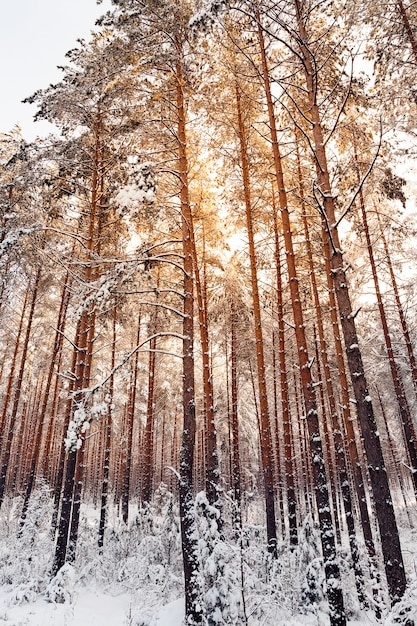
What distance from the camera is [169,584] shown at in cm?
895

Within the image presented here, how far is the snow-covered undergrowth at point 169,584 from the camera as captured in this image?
6.35m

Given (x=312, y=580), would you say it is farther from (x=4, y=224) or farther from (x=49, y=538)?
(x=4, y=224)

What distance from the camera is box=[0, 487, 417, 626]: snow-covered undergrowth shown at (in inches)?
250

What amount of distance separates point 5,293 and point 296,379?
46.2ft

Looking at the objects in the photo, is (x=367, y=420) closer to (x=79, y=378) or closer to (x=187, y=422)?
(x=187, y=422)

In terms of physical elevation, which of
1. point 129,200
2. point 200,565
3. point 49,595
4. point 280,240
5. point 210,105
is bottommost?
point 49,595

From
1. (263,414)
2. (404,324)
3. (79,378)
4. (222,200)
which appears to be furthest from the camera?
(404,324)

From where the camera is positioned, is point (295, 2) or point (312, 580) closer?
point (295, 2)

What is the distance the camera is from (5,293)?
1512 centimetres

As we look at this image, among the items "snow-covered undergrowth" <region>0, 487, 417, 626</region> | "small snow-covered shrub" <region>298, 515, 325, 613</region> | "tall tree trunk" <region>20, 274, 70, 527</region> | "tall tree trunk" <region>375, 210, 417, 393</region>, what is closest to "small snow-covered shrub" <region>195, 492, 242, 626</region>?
"snow-covered undergrowth" <region>0, 487, 417, 626</region>

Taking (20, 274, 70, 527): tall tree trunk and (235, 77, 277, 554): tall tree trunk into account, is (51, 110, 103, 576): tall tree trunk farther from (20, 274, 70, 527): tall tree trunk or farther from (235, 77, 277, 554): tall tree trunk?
(235, 77, 277, 554): tall tree trunk

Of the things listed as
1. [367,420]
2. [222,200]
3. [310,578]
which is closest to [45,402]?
[222,200]

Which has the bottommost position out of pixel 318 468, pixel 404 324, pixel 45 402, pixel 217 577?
pixel 217 577

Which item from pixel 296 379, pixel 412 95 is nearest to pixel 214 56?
pixel 412 95
